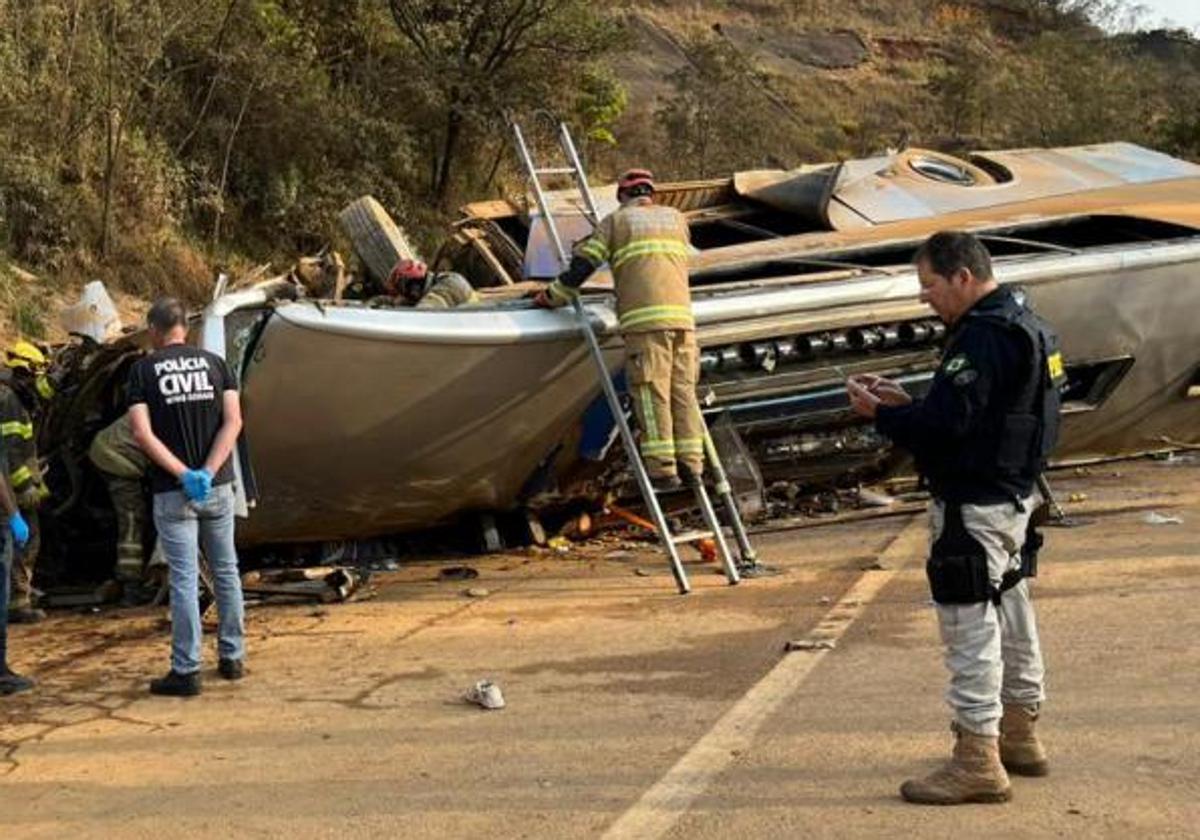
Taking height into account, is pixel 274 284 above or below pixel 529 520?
above

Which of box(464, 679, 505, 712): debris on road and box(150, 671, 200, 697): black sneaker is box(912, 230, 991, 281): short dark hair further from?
box(150, 671, 200, 697): black sneaker

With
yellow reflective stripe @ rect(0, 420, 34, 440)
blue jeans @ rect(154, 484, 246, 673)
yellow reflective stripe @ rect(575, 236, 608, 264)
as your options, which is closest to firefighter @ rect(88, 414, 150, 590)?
yellow reflective stripe @ rect(0, 420, 34, 440)

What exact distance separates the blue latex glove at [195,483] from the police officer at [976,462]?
252 cm

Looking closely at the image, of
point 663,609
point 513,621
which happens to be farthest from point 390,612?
point 663,609

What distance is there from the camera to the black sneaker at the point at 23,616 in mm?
6434

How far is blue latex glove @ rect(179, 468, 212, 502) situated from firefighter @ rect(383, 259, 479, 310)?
198 centimetres

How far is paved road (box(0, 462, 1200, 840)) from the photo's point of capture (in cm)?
346

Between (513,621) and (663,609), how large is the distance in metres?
0.63

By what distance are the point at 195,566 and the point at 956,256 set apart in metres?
2.95

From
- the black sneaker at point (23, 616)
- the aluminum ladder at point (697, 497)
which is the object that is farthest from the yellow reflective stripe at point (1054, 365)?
the black sneaker at point (23, 616)

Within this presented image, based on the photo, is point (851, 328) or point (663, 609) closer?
point (663, 609)

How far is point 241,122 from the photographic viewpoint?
15.8 meters

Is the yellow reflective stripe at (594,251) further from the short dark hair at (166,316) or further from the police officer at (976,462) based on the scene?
the police officer at (976,462)

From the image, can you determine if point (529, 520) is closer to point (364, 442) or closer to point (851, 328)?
point (364, 442)
